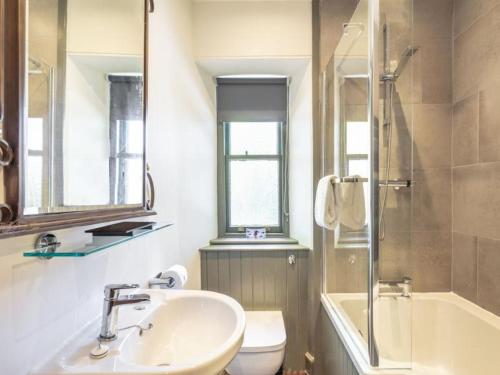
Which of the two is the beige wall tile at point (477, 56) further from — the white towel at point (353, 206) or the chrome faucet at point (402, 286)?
the chrome faucet at point (402, 286)

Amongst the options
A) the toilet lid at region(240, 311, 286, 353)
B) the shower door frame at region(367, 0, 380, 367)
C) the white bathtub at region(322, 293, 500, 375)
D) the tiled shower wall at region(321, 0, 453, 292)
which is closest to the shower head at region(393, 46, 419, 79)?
the tiled shower wall at region(321, 0, 453, 292)

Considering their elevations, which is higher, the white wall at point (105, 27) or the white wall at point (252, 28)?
the white wall at point (252, 28)

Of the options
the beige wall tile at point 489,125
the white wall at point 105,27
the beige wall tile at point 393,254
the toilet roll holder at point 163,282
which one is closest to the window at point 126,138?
the white wall at point 105,27

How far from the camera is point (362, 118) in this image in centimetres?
121

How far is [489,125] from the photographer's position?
1.43m

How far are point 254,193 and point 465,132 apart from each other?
1.55 m

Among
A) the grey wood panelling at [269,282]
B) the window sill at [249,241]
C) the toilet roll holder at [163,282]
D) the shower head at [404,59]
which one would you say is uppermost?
the shower head at [404,59]

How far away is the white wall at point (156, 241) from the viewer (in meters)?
0.58

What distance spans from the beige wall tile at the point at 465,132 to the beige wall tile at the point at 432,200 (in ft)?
0.44

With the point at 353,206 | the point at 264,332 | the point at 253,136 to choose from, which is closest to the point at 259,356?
the point at 264,332

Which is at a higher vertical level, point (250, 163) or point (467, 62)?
point (467, 62)

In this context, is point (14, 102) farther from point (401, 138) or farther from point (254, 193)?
point (254, 193)

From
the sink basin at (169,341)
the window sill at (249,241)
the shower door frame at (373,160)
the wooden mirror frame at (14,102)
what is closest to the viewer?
the wooden mirror frame at (14,102)

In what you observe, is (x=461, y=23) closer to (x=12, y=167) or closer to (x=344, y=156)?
(x=344, y=156)
